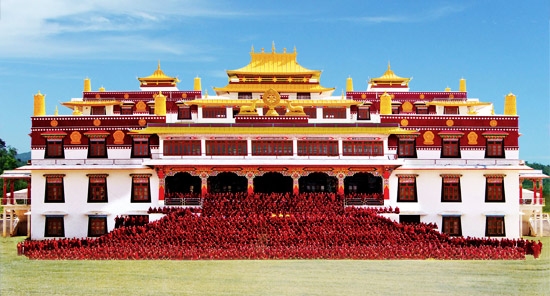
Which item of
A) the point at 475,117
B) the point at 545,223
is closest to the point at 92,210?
the point at 475,117

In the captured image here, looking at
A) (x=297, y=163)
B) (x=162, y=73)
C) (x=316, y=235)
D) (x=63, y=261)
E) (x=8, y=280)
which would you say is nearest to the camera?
(x=8, y=280)

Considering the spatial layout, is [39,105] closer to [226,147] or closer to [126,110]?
[126,110]

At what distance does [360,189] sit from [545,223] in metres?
11.0

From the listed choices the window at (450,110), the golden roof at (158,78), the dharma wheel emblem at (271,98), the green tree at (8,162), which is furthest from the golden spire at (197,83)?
the green tree at (8,162)

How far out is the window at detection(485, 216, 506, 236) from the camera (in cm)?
4138

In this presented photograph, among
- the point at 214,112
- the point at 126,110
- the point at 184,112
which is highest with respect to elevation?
the point at 126,110

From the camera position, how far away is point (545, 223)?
44.8m

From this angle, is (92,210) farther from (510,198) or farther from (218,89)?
(510,198)

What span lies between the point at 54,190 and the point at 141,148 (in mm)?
5062

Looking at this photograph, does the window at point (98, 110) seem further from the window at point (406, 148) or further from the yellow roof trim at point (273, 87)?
the window at point (406, 148)

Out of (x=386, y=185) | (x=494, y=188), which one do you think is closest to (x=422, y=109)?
(x=494, y=188)

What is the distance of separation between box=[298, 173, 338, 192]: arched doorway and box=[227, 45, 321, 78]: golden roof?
727 cm

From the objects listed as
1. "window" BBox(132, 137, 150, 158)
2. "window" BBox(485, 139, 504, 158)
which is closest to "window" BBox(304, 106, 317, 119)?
"window" BBox(132, 137, 150, 158)

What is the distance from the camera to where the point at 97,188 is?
42.0m
